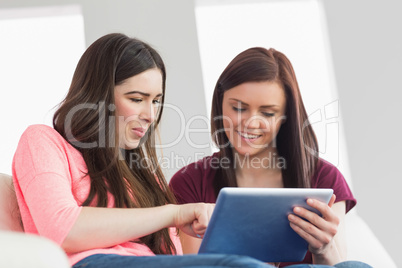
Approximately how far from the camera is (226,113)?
1982 mm

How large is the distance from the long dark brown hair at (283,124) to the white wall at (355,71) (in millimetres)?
717

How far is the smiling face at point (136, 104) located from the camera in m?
1.55

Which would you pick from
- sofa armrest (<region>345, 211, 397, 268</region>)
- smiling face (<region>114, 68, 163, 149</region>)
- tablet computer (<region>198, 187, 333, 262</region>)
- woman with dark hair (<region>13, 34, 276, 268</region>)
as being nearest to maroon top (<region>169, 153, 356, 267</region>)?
sofa armrest (<region>345, 211, 397, 268</region>)

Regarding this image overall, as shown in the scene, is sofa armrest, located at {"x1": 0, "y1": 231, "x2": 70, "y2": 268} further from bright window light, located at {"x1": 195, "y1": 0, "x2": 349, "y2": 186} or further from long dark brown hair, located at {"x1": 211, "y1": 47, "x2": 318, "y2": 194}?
bright window light, located at {"x1": 195, "y1": 0, "x2": 349, "y2": 186}

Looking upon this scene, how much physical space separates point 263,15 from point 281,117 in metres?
1.18

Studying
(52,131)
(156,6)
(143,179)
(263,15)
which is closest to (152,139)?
(143,179)

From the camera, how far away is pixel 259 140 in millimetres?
1972

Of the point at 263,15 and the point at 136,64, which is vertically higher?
the point at 263,15

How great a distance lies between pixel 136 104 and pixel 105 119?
4.0 inches

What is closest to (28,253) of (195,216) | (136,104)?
(195,216)

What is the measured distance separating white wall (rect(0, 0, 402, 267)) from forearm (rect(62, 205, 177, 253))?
1419 millimetres

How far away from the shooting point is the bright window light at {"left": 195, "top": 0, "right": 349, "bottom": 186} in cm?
294

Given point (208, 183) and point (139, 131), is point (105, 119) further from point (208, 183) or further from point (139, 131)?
point (208, 183)

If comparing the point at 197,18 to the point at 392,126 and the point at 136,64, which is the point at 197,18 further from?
the point at 136,64
